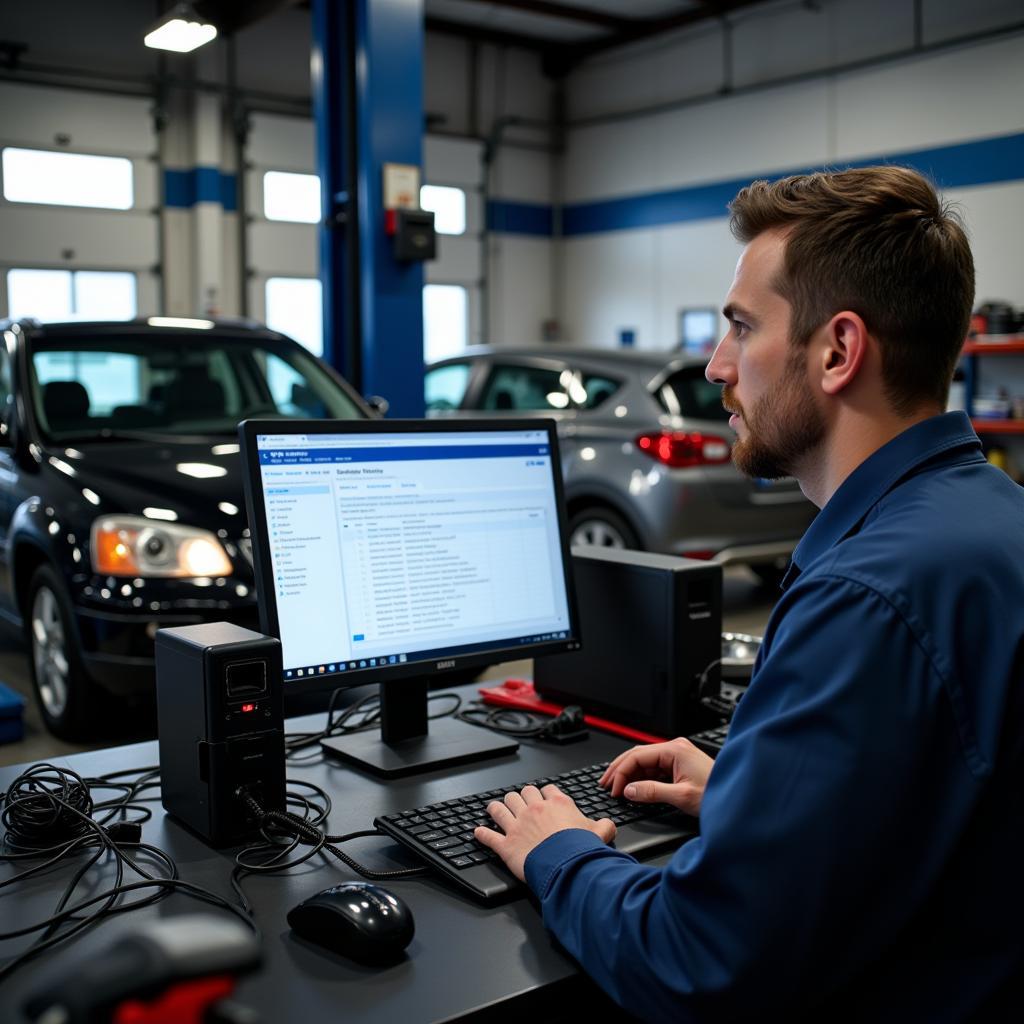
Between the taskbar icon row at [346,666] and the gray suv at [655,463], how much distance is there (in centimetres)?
390

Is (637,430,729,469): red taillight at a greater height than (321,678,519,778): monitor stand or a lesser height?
greater

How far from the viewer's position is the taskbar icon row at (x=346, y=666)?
164 cm

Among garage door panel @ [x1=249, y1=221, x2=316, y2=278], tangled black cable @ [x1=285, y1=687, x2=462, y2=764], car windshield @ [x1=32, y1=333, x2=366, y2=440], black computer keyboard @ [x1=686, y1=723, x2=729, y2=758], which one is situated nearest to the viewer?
black computer keyboard @ [x1=686, y1=723, x2=729, y2=758]

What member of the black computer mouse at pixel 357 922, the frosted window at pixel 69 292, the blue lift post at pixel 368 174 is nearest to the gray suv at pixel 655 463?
the blue lift post at pixel 368 174

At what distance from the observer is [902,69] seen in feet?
34.6

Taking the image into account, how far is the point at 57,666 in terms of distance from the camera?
3.95m

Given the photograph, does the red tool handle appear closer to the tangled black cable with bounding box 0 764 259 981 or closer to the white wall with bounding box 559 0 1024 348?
the tangled black cable with bounding box 0 764 259 981

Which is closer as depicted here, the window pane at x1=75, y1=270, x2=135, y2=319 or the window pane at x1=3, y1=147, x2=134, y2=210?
the window pane at x1=3, y1=147, x2=134, y2=210

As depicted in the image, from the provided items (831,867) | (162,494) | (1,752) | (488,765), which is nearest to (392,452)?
(488,765)

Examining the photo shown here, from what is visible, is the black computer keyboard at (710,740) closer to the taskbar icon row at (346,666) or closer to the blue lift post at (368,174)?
the taskbar icon row at (346,666)

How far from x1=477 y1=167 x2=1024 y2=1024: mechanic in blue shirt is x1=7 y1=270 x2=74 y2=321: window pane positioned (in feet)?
33.7

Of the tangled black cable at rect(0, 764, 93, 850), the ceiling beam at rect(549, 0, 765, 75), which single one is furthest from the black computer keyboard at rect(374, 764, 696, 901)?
the ceiling beam at rect(549, 0, 765, 75)

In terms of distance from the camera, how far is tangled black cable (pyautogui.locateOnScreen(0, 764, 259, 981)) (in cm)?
126

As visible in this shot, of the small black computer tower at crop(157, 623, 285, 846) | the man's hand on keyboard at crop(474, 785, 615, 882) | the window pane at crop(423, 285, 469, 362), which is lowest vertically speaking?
the man's hand on keyboard at crop(474, 785, 615, 882)
